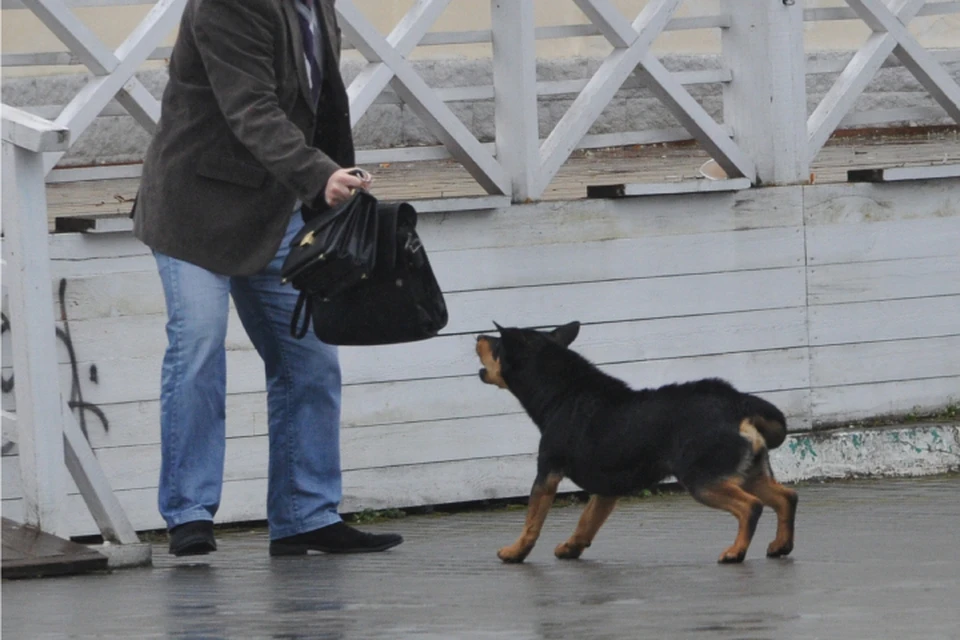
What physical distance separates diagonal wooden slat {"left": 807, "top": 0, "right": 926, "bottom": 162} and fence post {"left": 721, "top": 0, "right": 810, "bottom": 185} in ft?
0.24

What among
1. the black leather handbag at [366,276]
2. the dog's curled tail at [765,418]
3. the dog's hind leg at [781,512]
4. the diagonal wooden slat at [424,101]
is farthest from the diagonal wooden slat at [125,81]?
the dog's hind leg at [781,512]

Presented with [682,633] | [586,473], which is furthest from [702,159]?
[682,633]

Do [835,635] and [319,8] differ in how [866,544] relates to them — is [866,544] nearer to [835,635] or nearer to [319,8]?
[835,635]

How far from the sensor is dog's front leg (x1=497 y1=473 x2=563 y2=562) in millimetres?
5547

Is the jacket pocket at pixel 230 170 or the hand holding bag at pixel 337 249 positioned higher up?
the jacket pocket at pixel 230 170

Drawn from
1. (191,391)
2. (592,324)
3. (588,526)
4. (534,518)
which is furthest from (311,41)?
(592,324)

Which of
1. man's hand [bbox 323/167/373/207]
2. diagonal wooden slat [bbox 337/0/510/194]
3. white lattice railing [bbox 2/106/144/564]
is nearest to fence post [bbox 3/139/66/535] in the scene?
white lattice railing [bbox 2/106/144/564]

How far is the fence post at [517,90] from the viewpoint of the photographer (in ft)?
23.3

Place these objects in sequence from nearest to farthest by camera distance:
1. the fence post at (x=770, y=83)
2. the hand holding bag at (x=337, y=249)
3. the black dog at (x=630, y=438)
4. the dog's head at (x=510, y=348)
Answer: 1. the hand holding bag at (x=337, y=249)
2. the black dog at (x=630, y=438)
3. the dog's head at (x=510, y=348)
4. the fence post at (x=770, y=83)

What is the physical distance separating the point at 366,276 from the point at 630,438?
93 cm

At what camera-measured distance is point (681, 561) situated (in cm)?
537

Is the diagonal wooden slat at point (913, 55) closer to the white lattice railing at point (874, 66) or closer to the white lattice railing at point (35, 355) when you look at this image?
the white lattice railing at point (874, 66)

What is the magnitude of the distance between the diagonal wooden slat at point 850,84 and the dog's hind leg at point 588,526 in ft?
8.09

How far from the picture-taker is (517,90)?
23.3 feet
